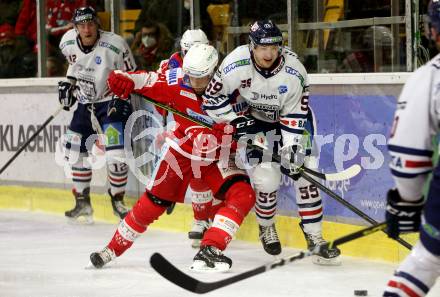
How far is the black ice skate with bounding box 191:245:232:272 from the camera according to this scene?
17.4ft

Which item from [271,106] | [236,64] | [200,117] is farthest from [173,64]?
[271,106]

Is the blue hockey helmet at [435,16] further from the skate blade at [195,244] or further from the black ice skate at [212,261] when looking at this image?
the skate blade at [195,244]

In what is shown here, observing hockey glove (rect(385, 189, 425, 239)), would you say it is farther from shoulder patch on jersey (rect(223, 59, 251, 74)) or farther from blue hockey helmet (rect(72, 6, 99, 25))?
blue hockey helmet (rect(72, 6, 99, 25))

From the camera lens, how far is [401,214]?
3.34 metres

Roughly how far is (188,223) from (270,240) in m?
1.10

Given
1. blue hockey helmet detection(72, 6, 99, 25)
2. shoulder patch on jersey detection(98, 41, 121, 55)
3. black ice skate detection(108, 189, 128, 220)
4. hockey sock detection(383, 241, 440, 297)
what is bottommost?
black ice skate detection(108, 189, 128, 220)

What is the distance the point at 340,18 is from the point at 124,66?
5.18 feet

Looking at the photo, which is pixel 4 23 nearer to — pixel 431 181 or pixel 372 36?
pixel 372 36

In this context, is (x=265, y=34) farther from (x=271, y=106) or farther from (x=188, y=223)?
(x=188, y=223)

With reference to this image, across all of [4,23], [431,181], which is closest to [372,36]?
[431,181]

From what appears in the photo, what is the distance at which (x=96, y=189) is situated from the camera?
303 inches

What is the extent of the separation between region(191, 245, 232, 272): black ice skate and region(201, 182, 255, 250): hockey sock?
0.11 feet

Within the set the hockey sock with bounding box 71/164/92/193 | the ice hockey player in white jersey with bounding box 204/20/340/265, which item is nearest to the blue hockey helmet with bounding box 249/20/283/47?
the ice hockey player in white jersey with bounding box 204/20/340/265

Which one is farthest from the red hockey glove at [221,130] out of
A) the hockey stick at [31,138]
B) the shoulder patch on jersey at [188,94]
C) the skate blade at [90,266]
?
the hockey stick at [31,138]
